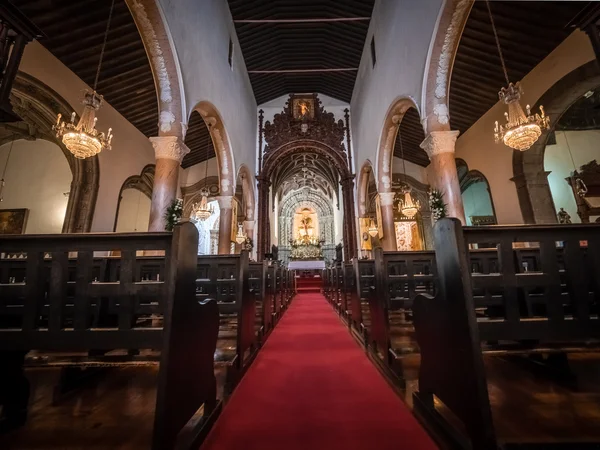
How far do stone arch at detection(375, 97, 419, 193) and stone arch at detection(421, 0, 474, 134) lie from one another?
1219 millimetres

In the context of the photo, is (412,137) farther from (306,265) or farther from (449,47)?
(306,265)

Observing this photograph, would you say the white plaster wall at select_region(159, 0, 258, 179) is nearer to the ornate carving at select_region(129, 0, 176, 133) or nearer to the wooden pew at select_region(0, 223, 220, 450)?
the ornate carving at select_region(129, 0, 176, 133)

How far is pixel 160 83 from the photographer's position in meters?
4.23

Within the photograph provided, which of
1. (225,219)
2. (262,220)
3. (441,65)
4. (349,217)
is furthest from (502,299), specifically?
(262,220)

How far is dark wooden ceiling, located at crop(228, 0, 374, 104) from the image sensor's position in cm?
736

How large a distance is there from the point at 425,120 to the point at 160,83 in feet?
14.2

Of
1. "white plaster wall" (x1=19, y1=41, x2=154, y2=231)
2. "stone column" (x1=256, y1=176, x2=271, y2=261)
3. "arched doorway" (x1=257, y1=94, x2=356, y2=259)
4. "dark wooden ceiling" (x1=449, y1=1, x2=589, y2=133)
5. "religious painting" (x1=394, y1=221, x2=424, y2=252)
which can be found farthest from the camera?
"religious painting" (x1=394, y1=221, x2=424, y2=252)

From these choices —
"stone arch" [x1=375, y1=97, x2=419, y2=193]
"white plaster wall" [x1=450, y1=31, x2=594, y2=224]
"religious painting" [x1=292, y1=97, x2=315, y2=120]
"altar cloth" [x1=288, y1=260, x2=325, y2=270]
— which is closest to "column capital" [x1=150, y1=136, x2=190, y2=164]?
"stone arch" [x1=375, y1=97, x2=419, y2=193]

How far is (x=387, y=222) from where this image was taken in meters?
7.01

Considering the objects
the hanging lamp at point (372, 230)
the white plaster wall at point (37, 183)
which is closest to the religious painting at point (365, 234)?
the hanging lamp at point (372, 230)

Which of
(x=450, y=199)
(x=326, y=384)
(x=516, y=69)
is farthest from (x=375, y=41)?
(x=326, y=384)

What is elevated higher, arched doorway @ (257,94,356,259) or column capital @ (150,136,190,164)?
arched doorway @ (257,94,356,259)

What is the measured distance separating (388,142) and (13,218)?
10.6 metres

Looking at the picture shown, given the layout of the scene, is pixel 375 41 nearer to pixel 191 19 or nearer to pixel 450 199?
pixel 191 19
